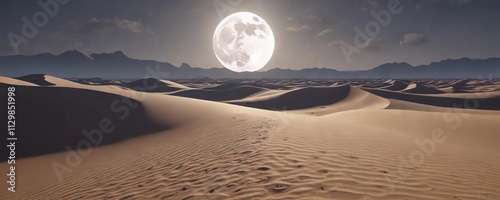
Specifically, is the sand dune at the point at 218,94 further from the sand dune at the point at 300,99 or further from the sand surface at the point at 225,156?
the sand surface at the point at 225,156

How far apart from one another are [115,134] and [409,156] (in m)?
12.0

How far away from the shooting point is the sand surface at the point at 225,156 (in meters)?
4.97

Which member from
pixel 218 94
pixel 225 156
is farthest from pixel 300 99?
pixel 225 156

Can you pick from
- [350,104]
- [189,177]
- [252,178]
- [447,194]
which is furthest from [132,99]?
[350,104]

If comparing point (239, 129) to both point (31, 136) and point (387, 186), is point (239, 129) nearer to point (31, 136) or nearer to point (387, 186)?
point (387, 186)

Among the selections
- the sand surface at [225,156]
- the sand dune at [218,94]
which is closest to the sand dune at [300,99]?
the sand dune at [218,94]

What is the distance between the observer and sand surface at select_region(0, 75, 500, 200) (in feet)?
16.3

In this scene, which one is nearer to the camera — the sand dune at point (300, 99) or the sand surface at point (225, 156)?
the sand surface at point (225, 156)

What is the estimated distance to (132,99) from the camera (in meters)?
17.3

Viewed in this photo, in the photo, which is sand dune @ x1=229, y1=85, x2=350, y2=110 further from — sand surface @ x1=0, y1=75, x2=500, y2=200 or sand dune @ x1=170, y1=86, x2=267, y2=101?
sand surface @ x1=0, y1=75, x2=500, y2=200

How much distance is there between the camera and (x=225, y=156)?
22.7 ft

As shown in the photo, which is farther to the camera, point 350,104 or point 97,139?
point 350,104

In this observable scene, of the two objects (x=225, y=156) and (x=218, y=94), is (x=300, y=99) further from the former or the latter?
(x=225, y=156)

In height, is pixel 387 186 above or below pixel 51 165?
above
